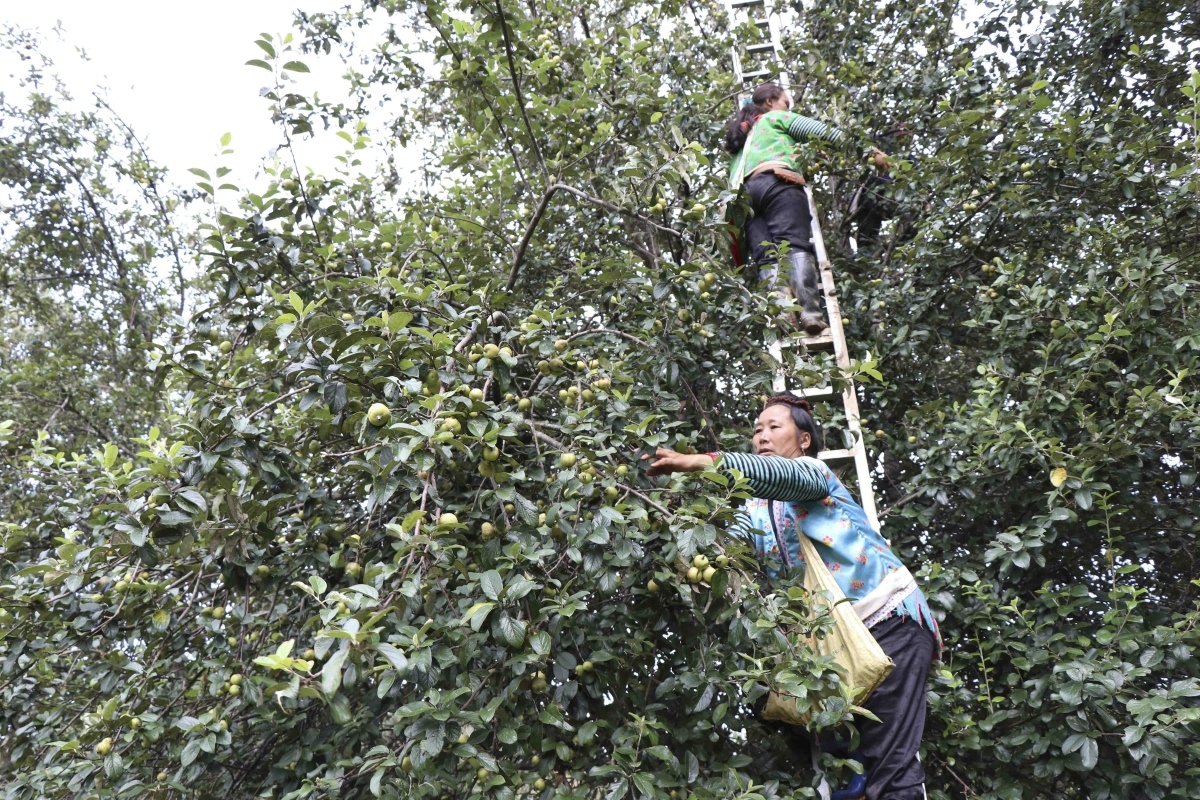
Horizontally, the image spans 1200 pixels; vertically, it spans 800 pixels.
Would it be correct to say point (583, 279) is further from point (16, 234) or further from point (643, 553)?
point (16, 234)

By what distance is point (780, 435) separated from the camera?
9.83ft

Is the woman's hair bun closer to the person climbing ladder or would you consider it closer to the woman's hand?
the woman's hand

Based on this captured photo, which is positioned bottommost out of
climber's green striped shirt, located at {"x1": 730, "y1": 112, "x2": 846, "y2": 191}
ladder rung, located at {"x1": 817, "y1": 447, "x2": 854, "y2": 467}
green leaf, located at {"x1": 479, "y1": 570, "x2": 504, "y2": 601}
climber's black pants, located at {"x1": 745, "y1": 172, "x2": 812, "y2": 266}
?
ladder rung, located at {"x1": 817, "y1": 447, "x2": 854, "y2": 467}

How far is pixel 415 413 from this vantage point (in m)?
2.23

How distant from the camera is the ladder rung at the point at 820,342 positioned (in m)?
3.84

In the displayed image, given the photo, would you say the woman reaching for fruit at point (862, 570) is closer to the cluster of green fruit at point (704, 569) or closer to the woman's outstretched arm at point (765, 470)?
the woman's outstretched arm at point (765, 470)

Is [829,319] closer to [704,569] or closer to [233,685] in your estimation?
[704,569]

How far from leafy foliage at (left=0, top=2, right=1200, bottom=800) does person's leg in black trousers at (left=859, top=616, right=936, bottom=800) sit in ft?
0.90

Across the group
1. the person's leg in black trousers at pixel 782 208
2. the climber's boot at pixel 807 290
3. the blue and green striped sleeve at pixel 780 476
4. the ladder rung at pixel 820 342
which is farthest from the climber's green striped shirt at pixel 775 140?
Answer: the blue and green striped sleeve at pixel 780 476

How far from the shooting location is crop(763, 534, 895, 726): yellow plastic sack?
2.51 metres

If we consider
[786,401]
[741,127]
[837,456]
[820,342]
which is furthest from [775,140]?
[786,401]

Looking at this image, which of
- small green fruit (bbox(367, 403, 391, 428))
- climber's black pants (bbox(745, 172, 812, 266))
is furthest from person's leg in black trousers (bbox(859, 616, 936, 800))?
climber's black pants (bbox(745, 172, 812, 266))

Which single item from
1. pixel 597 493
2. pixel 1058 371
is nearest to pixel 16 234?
pixel 597 493

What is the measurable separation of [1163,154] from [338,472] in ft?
12.1
